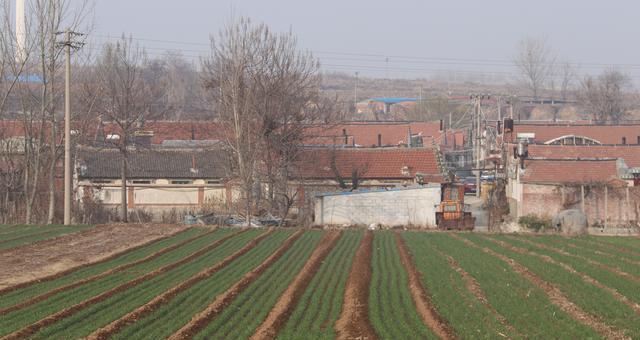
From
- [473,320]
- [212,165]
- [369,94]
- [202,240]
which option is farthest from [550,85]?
[473,320]

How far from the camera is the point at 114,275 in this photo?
1953cm

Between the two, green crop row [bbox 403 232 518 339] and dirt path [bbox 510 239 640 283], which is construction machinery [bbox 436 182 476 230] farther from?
green crop row [bbox 403 232 518 339]

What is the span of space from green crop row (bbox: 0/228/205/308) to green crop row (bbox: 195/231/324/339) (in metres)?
3.65

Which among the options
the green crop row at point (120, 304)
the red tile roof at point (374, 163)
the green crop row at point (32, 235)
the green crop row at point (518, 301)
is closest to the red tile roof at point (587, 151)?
the red tile roof at point (374, 163)

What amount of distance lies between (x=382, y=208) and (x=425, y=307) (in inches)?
1086

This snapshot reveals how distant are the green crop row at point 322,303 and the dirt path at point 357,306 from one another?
0.13 metres

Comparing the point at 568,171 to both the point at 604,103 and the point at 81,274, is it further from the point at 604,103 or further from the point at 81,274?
the point at 604,103

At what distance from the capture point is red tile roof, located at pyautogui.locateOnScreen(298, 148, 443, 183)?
50.0 metres

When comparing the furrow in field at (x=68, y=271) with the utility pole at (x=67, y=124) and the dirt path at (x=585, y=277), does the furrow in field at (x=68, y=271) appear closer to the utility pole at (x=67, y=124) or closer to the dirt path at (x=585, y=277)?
the utility pole at (x=67, y=124)

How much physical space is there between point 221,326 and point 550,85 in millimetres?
166634

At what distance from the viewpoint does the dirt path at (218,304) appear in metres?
13.3

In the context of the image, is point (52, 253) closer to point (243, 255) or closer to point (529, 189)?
point (243, 255)

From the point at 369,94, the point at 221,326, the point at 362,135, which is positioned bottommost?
the point at 221,326

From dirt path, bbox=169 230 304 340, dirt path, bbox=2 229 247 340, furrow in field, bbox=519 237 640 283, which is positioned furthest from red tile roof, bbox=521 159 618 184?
dirt path, bbox=2 229 247 340
